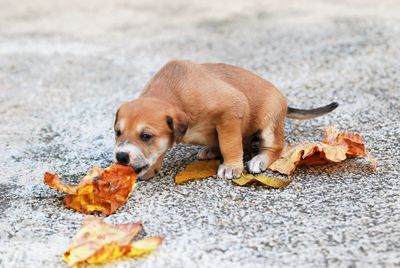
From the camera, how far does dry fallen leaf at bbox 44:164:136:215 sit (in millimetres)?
4625

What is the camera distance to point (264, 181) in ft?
16.2

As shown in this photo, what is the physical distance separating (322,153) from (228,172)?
2.48 ft

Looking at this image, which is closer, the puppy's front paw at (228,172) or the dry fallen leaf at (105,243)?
the dry fallen leaf at (105,243)

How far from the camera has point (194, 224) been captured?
14.3 ft

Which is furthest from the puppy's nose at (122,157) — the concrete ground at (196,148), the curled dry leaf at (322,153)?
the curled dry leaf at (322,153)

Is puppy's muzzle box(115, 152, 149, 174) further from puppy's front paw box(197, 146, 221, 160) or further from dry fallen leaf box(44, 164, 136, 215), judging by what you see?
puppy's front paw box(197, 146, 221, 160)

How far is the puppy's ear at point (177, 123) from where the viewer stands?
15.4 ft

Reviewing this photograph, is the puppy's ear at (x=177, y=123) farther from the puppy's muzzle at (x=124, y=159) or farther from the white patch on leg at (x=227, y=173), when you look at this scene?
the white patch on leg at (x=227, y=173)

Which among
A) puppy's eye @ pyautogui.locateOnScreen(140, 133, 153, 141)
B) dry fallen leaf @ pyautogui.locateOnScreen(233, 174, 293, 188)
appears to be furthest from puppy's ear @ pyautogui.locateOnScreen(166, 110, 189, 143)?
dry fallen leaf @ pyautogui.locateOnScreen(233, 174, 293, 188)

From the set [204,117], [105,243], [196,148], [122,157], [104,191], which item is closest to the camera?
[105,243]

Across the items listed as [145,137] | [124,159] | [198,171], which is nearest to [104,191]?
[124,159]

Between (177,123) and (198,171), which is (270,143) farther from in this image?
(177,123)

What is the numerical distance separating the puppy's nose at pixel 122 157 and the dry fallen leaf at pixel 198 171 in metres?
0.58

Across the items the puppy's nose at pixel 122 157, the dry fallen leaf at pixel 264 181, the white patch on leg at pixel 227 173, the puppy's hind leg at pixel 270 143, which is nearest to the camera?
the puppy's nose at pixel 122 157
